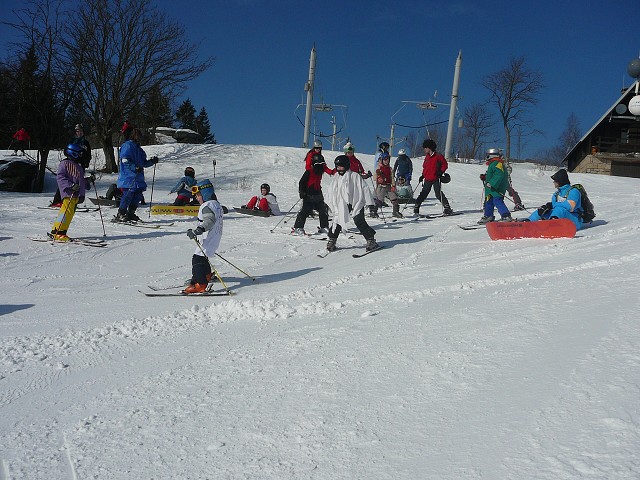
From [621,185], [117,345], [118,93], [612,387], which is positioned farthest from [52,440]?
[621,185]

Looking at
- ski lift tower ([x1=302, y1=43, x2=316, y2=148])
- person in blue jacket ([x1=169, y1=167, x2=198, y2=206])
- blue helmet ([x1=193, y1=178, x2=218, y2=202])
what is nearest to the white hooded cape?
blue helmet ([x1=193, y1=178, x2=218, y2=202])

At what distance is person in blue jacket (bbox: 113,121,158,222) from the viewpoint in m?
10.5

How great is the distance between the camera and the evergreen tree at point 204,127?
54.4 m

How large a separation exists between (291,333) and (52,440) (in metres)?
1.97

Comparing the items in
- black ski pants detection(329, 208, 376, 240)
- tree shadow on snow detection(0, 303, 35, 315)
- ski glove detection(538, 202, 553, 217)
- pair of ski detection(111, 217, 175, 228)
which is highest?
ski glove detection(538, 202, 553, 217)

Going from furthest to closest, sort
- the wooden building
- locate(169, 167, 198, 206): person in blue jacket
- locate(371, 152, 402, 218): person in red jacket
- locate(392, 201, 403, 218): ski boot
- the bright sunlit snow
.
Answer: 1. the wooden building
2. locate(371, 152, 402, 218): person in red jacket
3. locate(169, 167, 198, 206): person in blue jacket
4. locate(392, 201, 403, 218): ski boot
5. the bright sunlit snow

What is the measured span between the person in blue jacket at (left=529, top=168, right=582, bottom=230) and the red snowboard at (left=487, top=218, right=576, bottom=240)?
579mm

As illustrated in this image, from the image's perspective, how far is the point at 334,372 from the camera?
3.38 meters

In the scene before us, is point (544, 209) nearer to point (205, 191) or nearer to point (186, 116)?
point (205, 191)

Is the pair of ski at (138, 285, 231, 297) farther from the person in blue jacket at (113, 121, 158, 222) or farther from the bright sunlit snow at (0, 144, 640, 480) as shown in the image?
the person in blue jacket at (113, 121, 158, 222)

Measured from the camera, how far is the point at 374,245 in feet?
28.3

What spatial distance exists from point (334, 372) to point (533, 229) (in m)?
5.96

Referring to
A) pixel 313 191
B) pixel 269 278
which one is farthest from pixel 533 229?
pixel 269 278

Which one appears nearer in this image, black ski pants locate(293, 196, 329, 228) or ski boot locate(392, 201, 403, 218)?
black ski pants locate(293, 196, 329, 228)
